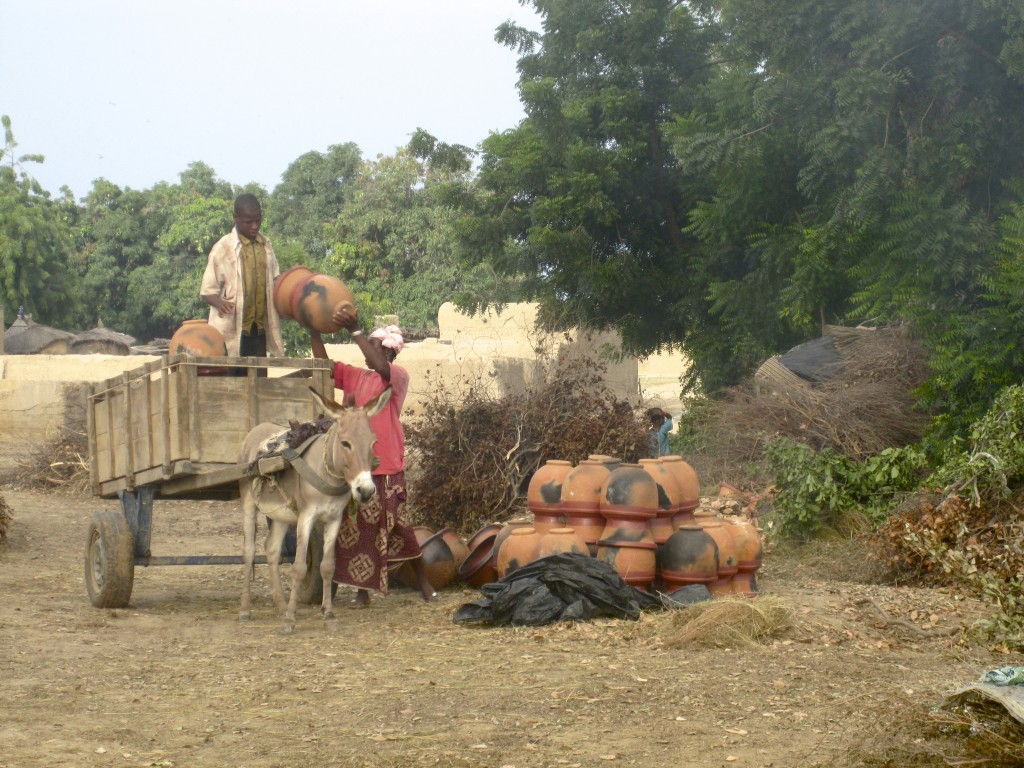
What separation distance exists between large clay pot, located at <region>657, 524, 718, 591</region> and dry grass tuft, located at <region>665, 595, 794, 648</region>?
718 mm

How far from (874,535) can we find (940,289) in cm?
320

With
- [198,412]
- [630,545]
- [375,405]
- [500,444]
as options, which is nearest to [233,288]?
[198,412]

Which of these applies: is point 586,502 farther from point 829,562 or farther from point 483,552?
point 829,562

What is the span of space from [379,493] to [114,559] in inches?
76.5

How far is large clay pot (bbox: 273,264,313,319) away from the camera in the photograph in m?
8.47

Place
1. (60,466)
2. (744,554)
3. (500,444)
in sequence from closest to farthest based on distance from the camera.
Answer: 1. (744,554)
2. (500,444)
3. (60,466)

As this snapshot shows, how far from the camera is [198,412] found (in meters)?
8.28

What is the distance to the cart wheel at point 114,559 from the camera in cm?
873

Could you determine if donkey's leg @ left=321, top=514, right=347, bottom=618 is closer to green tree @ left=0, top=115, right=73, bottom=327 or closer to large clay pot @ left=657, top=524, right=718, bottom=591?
large clay pot @ left=657, top=524, right=718, bottom=591

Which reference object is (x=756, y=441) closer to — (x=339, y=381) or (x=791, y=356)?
(x=791, y=356)

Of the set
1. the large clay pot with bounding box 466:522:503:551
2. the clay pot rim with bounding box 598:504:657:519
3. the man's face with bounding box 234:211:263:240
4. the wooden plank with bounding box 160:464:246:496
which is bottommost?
the large clay pot with bounding box 466:522:503:551

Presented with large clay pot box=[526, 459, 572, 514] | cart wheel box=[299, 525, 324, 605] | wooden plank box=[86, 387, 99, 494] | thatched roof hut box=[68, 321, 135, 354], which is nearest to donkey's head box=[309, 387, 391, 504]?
cart wheel box=[299, 525, 324, 605]

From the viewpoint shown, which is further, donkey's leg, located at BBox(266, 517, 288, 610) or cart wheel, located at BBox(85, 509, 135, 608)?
cart wheel, located at BBox(85, 509, 135, 608)

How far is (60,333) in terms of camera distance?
125ft
